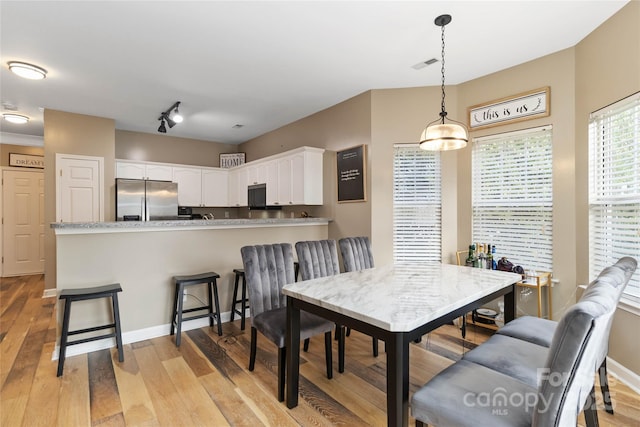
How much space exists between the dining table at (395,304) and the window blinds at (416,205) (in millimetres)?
1278

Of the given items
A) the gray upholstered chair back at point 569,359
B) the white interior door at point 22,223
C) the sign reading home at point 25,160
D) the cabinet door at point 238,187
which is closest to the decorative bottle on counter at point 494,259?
the gray upholstered chair back at point 569,359

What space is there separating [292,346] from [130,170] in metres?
4.89

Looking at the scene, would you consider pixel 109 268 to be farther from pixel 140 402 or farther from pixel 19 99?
pixel 19 99

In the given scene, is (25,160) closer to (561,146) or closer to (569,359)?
(569,359)

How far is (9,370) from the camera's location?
2.48 meters

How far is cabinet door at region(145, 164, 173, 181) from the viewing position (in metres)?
5.60

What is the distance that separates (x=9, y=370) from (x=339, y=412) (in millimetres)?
2609

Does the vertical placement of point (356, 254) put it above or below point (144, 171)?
below

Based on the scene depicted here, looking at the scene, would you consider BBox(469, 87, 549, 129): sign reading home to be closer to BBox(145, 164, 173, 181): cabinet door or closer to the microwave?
the microwave

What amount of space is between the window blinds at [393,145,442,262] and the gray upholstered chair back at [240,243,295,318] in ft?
6.03

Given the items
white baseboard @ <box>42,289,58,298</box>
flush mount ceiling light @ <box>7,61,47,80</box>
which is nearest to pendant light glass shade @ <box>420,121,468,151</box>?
flush mount ceiling light @ <box>7,61,47,80</box>

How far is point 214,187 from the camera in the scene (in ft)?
20.9

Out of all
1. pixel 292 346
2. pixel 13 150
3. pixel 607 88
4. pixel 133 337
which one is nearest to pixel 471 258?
pixel 607 88

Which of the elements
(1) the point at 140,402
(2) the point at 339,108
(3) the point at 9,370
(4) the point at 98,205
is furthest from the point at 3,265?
(2) the point at 339,108
